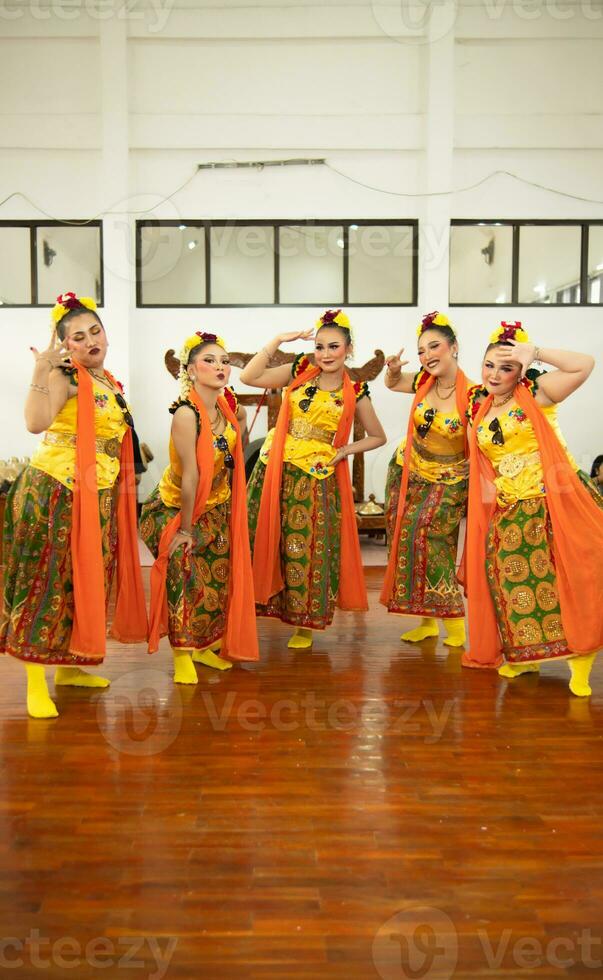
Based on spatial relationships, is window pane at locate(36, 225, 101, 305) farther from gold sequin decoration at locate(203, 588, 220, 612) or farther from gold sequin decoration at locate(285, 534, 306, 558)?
gold sequin decoration at locate(203, 588, 220, 612)

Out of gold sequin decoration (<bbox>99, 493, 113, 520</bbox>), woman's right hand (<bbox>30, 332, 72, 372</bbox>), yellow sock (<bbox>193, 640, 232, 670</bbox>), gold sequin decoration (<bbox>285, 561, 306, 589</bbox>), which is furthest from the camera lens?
gold sequin decoration (<bbox>285, 561, 306, 589</bbox>)

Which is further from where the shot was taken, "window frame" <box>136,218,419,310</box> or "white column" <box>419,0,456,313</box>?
"window frame" <box>136,218,419,310</box>

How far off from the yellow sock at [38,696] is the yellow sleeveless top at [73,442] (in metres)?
0.67

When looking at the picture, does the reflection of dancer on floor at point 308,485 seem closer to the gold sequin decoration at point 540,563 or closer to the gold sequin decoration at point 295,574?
the gold sequin decoration at point 295,574

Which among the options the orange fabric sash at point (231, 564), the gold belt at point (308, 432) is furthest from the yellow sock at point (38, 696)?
the gold belt at point (308, 432)

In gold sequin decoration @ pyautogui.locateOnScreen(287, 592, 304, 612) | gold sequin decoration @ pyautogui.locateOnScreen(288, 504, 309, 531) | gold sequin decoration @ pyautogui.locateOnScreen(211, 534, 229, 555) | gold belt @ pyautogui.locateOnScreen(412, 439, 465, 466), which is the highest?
gold belt @ pyautogui.locateOnScreen(412, 439, 465, 466)

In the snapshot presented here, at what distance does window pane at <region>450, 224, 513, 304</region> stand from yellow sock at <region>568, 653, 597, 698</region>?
5528 mm

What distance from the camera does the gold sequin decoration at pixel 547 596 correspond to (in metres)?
3.38

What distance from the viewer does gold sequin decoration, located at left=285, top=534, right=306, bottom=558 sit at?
12.8ft

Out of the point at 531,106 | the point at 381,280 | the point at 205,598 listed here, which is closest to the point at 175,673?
the point at 205,598

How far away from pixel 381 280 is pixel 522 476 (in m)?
5.29

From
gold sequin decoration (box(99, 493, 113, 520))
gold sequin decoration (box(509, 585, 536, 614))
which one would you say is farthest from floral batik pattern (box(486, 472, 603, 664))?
gold sequin decoration (box(99, 493, 113, 520))

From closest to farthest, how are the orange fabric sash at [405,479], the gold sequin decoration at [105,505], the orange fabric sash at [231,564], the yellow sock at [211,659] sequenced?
the gold sequin decoration at [105,505]
the orange fabric sash at [231,564]
the yellow sock at [211,659]
the orange fabric sash at [405,479]

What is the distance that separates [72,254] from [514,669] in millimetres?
6375
